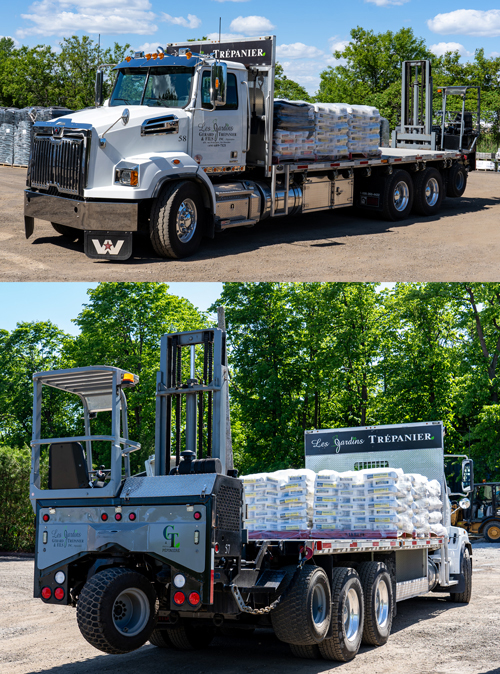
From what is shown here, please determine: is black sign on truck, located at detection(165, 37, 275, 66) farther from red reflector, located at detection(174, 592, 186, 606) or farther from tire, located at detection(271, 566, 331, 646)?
red reflector, located at detection(174, 592, 186, 606)

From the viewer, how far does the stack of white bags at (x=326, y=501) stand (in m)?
8.28

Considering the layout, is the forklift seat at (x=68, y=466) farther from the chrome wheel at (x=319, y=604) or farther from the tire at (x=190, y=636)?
the chrome wheel at (x=319, y=604)

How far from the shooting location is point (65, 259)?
1312 centimetres

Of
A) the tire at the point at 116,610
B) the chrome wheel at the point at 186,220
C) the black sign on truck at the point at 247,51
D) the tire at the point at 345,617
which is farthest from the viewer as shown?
the black sign on truck at the point at 247,51

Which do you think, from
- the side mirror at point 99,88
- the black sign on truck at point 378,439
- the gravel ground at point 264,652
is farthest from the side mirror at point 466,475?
the side mirror at point 99,88

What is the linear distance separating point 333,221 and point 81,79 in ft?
151

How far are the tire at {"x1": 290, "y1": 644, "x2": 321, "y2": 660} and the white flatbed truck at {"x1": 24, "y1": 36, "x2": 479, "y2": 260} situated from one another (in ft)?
23.9

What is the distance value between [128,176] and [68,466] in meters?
6.87

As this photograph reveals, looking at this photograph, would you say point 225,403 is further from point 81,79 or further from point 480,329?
point 81,79

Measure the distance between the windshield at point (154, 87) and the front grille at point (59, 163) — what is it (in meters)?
2.01

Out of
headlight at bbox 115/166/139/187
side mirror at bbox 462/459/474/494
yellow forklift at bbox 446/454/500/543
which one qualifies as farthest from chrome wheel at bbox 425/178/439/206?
side mirror at bbox 462/459/474/494

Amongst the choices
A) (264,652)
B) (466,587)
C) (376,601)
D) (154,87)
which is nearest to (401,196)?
(154,87)

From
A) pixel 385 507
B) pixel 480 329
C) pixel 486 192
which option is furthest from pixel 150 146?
pixel 480 329

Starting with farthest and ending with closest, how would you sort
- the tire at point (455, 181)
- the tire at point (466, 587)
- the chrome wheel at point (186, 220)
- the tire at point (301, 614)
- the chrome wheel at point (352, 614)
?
the tire at point (455, 181), the chrome wheel at point (186, 220), the tire at point (466, 587), the chrome wheel at point (352, 614), the tire at point (301, 614)
